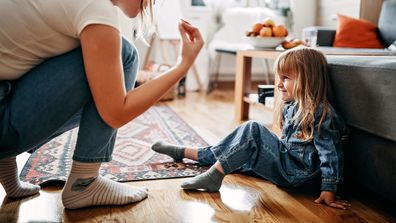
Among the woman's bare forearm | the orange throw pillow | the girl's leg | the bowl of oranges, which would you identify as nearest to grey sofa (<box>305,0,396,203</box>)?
the girl's leg

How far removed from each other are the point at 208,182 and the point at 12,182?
1.85 ft

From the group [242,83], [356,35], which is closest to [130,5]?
[242,83]

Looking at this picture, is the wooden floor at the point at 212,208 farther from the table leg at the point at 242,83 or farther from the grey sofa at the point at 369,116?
the table leg at the point at 242,83

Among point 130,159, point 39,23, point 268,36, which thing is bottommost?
point 130,159

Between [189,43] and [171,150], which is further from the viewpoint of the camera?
[171,150]

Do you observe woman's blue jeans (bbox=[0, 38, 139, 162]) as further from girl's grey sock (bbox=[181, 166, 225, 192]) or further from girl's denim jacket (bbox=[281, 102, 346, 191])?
girl's denim jacket (bbox=[281, 102, 346, 191])

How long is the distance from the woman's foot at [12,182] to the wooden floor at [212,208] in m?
0.02

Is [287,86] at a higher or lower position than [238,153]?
higher

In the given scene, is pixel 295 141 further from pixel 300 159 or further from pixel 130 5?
pixel 130 5

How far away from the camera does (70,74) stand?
2.85 feet

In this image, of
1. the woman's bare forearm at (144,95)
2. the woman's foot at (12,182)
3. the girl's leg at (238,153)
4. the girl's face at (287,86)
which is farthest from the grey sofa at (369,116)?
the woman's foot at (12,182)

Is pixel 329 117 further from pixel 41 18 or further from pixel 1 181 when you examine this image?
pixel 1 181

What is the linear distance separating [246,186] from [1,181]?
73 centimetres

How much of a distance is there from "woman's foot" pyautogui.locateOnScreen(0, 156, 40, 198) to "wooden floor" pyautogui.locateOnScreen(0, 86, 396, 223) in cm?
2
